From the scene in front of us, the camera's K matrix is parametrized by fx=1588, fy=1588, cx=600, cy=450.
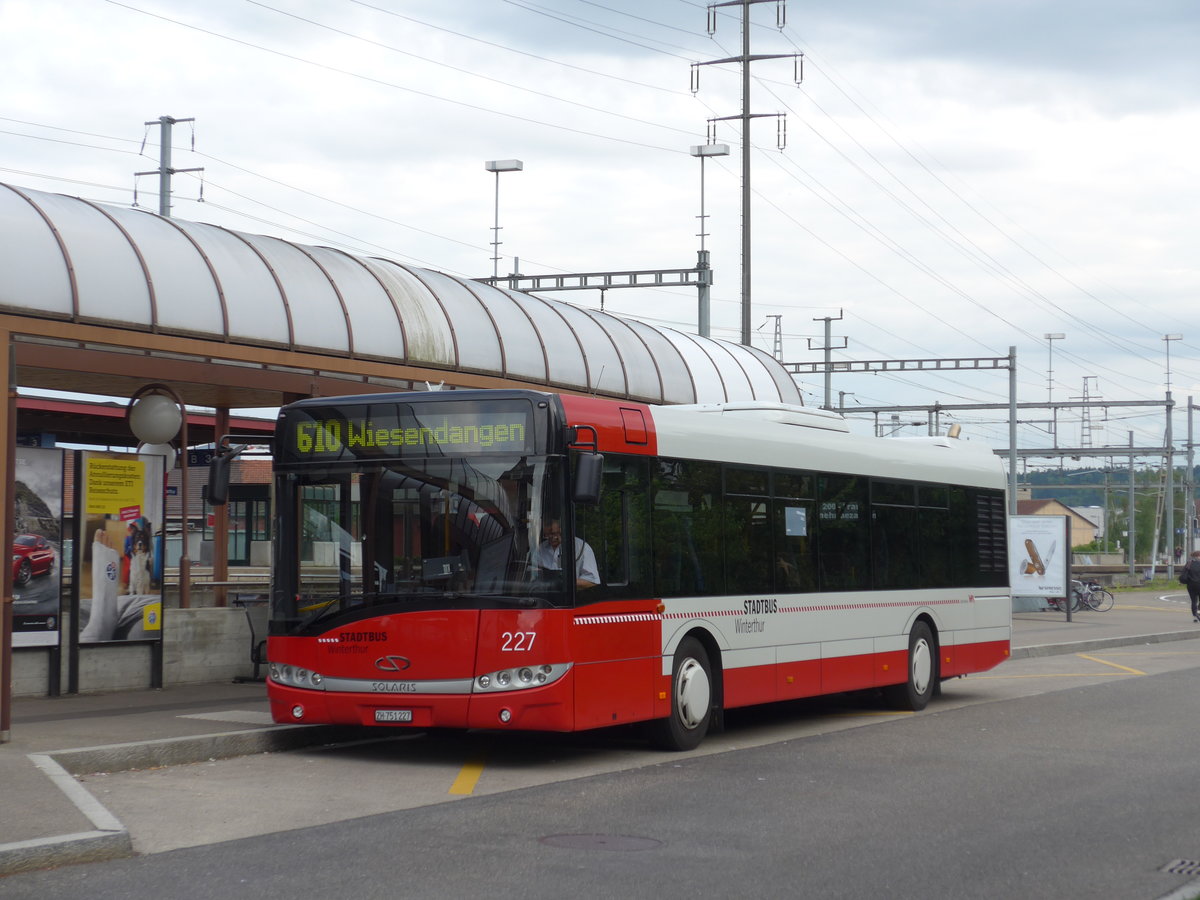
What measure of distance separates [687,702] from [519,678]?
79.0 inches

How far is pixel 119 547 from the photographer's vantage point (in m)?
15.7

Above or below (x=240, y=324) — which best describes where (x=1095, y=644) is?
below

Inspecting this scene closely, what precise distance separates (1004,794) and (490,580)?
3828mm

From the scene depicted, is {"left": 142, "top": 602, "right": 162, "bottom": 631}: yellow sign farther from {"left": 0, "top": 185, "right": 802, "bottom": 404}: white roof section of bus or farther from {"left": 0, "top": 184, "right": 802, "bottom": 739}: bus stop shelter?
{"left": 0, "top": 185, "right": 802, "bottom": 404}: white roof section of bus

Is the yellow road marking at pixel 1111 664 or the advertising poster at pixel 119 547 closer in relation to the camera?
the advertising poster at pixel 119 547

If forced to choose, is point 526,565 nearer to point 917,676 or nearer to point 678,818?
point 678,818

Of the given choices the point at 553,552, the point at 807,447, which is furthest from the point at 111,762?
the point at 807,447

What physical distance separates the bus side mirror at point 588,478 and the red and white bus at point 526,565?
16 millimetres

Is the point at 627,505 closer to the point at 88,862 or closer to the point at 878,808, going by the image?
the point at 878,808

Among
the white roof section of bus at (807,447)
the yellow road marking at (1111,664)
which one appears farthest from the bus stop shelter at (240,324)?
the yellow road marking at (1111,664)

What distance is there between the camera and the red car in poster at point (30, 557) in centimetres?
1459

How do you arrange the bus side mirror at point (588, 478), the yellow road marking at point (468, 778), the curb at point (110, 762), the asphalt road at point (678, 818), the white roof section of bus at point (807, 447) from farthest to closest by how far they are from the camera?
the white roof section of bus at point (807, 447) → the bus side mirror at point (588, 478) → the yellow road marking at point (468, 778) → the curb at point (110, 762) → the asphalt road at point (678, 818)

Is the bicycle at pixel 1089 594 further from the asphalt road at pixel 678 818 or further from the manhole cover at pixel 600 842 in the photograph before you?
the manhole cover at pixel 600 842

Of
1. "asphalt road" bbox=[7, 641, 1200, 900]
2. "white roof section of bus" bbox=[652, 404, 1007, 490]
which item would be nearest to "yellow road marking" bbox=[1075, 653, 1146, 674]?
"white roof section of bus" bbox=[652, 404, 1007, 490]
